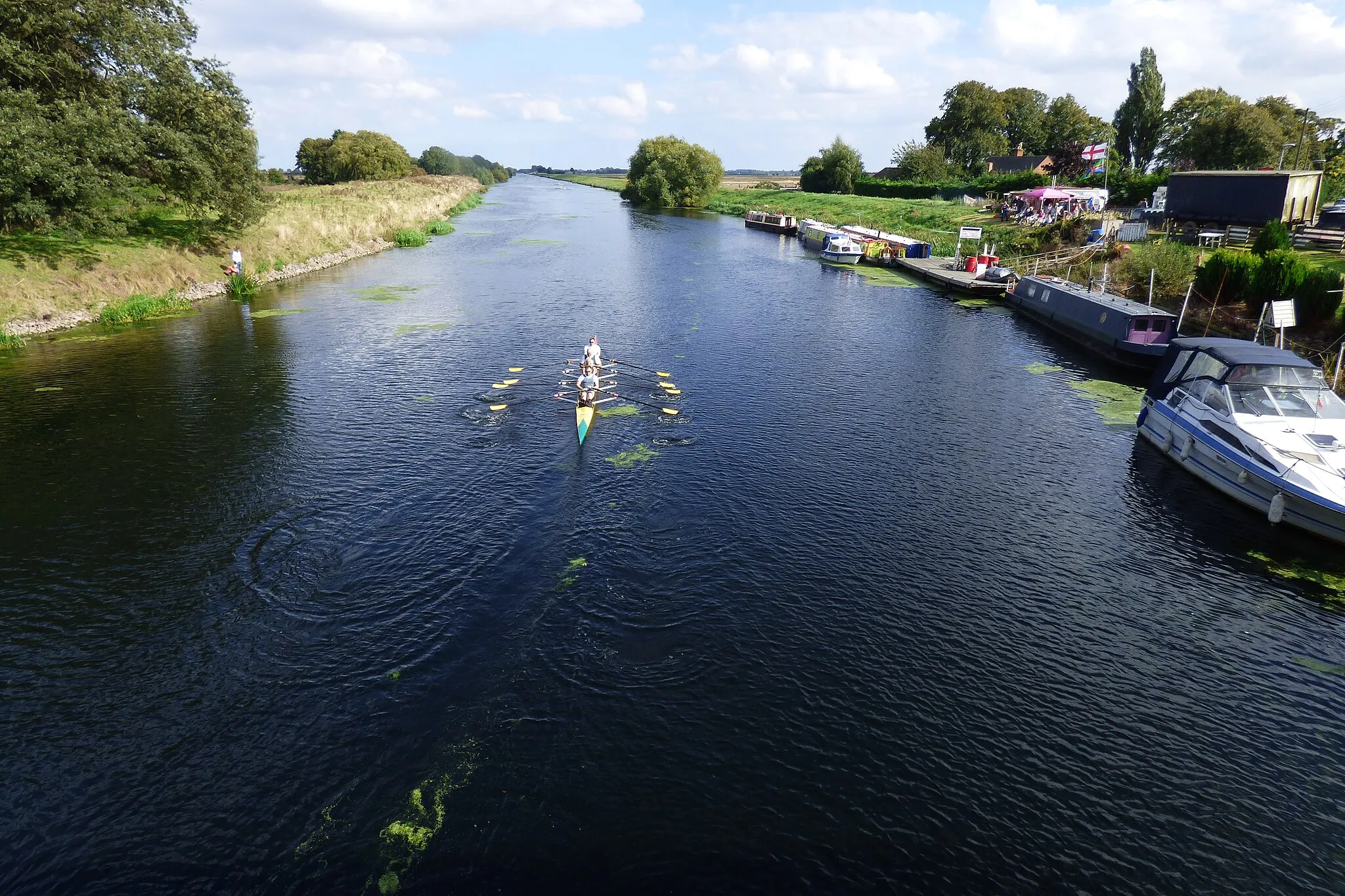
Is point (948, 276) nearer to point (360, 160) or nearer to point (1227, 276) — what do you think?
point (1227, 276)

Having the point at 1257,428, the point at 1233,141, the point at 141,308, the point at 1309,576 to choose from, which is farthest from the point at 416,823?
the point at 1233,141

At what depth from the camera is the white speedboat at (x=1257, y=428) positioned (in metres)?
27.1

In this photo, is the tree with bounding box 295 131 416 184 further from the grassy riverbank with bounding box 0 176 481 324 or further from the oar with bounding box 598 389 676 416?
the oar with bounding box 598 389 676 416

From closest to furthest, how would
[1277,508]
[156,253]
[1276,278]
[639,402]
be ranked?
1. [1277,508]
2. [639,402]
3. [1276,278]
4. [156,253]

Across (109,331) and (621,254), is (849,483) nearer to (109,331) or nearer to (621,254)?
(109,331)

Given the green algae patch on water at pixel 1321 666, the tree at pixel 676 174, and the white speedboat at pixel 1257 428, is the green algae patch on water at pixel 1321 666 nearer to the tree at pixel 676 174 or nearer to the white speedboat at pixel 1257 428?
the white speedboat at pixel 1257 428

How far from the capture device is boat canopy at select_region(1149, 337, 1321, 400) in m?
31.8

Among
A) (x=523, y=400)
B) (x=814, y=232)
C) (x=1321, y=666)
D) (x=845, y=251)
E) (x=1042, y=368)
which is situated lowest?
(x=1321, y=666)

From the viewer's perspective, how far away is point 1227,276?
5069 centimetres

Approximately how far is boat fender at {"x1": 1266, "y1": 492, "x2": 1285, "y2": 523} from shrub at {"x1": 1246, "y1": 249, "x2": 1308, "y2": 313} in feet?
86.0

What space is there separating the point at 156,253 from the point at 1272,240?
3529 inches

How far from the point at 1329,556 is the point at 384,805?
32.0 m

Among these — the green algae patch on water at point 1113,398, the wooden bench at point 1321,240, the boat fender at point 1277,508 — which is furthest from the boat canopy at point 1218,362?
the wooden bench at point 1321,240

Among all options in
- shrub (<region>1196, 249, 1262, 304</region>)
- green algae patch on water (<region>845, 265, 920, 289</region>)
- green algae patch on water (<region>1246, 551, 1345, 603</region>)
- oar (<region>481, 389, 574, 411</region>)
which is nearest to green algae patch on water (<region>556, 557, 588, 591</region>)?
oar (<region>481, 389, 574, 411</region>)
